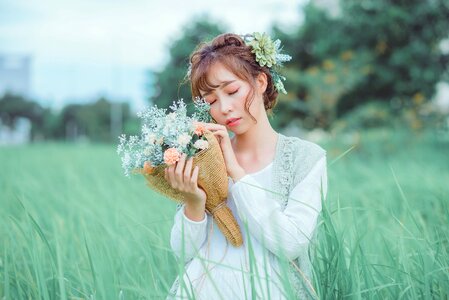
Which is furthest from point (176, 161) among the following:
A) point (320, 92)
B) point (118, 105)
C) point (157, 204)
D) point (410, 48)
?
point (118, 105)

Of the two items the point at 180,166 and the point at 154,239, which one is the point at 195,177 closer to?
the point at 180,166

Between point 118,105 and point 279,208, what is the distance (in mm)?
36154

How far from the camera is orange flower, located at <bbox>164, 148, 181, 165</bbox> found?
123cm

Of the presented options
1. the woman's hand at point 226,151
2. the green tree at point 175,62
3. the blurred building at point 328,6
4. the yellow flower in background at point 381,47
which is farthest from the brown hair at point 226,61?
the green tree at point 175,62

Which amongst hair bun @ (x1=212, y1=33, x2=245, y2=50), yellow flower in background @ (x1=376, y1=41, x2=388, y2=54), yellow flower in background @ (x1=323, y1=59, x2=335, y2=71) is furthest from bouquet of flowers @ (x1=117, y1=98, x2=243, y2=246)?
yellow flower in background @ (x1=376, y1=41, x2=388, y2=54)

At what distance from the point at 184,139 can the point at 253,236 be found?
330mm

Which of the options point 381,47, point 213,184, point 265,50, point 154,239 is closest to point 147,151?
point 213,184

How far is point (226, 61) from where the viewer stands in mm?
1474

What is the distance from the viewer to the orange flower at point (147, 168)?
1.30 meters

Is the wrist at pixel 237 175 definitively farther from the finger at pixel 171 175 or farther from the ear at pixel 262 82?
the ear at pixel 262 82

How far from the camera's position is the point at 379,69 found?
9.67 meters

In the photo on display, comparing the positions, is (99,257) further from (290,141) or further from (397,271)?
(397,271)

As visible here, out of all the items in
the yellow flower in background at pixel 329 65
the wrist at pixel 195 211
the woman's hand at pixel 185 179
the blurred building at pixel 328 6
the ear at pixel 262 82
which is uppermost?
the blurred building at pixel 328 6

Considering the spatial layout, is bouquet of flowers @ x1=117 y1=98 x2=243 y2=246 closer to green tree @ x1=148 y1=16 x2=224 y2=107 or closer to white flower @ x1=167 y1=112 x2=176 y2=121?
white flower @ x1=167 y1=112 x2=176 y2=121
